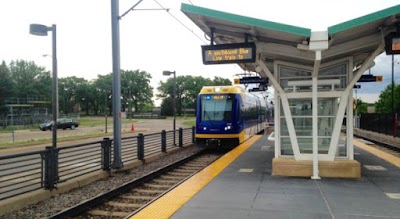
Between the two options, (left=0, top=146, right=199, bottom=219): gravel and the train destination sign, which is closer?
(left=0, top=146, right=199, bottom=219): gravel

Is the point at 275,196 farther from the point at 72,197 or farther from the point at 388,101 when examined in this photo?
the point at 388,101

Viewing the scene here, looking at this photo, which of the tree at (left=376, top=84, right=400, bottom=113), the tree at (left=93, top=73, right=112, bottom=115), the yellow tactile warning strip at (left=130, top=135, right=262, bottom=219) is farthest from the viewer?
the tree at (left=93, top=73, right=112, bottom=115)

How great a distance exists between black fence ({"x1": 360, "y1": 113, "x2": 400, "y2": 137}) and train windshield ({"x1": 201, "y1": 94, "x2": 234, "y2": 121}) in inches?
587

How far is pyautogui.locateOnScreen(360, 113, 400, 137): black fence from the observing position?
27462 mm

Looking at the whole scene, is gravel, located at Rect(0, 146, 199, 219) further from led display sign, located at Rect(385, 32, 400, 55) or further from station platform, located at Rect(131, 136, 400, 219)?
led display sign, located at Rect(385, 32, 400, 55)

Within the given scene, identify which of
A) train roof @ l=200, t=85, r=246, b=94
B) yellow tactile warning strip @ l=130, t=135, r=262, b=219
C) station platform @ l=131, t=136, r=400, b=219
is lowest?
yellow tactile warning strip @ l=130, t=135, r=262, b=219

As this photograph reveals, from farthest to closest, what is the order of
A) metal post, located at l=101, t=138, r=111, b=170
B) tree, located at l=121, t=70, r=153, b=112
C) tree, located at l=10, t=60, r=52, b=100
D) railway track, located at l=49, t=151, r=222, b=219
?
tree, located at l=121, t=70, r=153, b=112 < tree, located at l=10, t=60, r=52, b=100 < metal post, located at l=101, t=138, r=111, b=170 < railway track, located at l=49, t=151, r=222, b=219

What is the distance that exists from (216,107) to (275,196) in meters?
11.5

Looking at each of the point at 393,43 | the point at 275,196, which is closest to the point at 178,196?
the point at 275,196

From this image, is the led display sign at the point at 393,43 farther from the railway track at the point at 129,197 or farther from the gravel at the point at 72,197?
the gravel at the point at 72,197

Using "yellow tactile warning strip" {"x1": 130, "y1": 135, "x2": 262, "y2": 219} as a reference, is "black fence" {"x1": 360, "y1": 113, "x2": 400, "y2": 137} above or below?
above

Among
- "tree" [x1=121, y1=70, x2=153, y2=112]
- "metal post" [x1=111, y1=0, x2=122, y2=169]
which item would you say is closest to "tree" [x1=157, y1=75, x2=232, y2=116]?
"tree" [x1=121, y1=70, x2=153, y2=112]

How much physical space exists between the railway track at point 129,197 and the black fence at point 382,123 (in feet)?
67.0

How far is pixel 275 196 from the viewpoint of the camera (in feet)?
24.8
